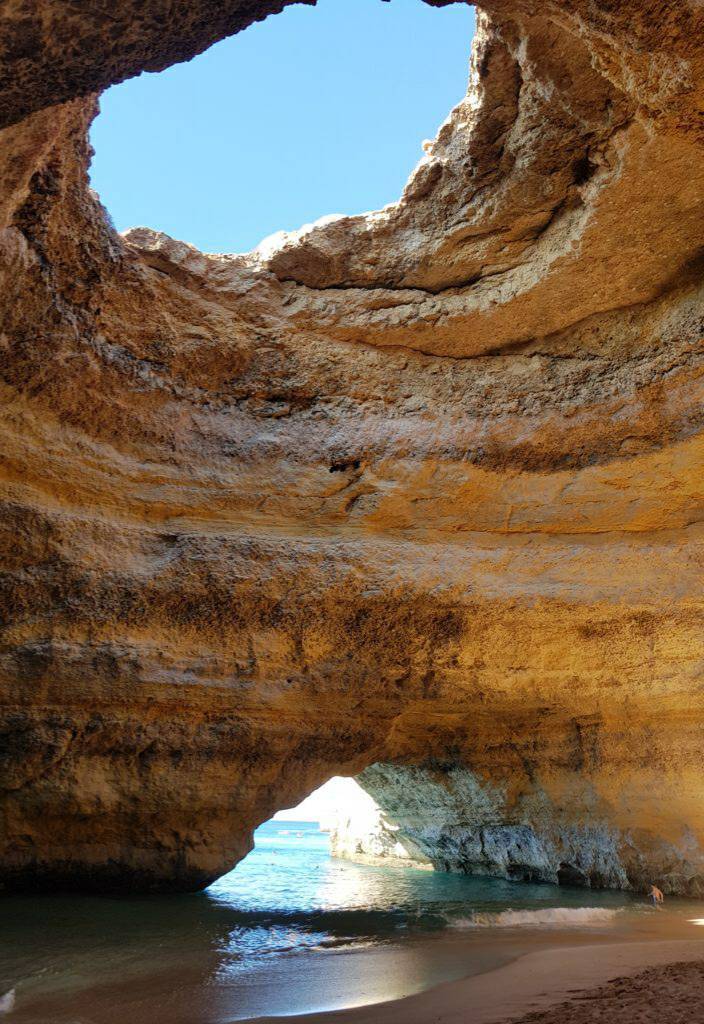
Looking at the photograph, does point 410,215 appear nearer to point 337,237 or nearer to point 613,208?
point 337,237

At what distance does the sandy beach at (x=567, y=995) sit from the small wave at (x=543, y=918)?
170cm

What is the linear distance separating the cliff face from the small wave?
135cm

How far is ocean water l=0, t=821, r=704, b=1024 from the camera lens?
3.94 m

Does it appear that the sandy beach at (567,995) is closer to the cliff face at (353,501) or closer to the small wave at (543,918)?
the small wave at (543,918)

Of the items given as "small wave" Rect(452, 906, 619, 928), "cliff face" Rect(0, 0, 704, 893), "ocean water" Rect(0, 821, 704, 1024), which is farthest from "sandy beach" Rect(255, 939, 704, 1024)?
"cliff face" Rect(0, 0, 704, 893)

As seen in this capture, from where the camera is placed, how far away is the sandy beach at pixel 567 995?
125 inches

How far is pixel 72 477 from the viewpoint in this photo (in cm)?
657

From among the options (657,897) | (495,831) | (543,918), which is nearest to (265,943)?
(543,918)

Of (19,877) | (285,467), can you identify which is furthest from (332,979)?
(285,467)

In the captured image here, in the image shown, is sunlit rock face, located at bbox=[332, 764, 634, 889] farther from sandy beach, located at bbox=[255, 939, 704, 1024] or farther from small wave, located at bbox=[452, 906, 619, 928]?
sandy beach, located at bbox=[255, 939, 704, 1024]

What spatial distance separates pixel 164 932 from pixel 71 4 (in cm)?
602

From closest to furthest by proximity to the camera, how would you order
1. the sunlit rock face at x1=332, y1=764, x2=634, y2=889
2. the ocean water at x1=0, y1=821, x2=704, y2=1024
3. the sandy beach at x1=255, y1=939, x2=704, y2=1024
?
1. the sandy beach at x1=255, y1=939, x2=704, y2=1024
2. the ocean water at x1=0, y1=821, x2=704, y2=1024
3. the sunlit rock face at x1=332, y1=764, x2=634, y2=889

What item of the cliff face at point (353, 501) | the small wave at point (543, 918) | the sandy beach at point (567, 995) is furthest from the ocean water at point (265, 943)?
the cliff face at point (353, 501)

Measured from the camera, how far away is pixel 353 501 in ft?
23.8
